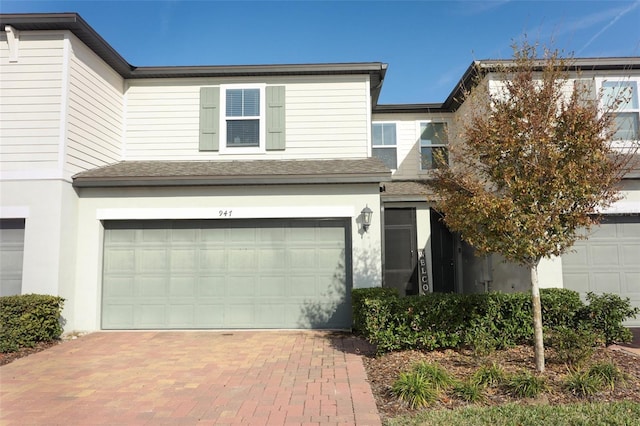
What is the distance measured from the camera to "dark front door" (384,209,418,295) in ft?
38.5

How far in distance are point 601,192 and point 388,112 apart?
27.7 ft

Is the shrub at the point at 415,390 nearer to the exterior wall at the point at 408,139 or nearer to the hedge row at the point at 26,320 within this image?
the hedge row at the point at 26,320

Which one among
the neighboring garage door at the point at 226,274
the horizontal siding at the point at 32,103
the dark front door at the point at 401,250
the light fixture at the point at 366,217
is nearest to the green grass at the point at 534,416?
the neighboring garage door at the point at 226,274

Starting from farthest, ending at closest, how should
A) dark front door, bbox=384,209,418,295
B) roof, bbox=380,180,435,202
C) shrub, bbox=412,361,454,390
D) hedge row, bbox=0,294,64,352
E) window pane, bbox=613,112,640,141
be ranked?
dark front door, bbox=384,209,418,295, roof, bbox=380,180,435,202, window pane, bbox=613,112,640,141, hedge row, bbox=0,294,64,352, shrub, bbox=412,361,454,390

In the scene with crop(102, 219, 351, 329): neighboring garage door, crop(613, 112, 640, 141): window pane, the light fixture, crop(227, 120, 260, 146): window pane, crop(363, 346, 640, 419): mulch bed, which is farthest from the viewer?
crop(227, 120, 260, 146): window pane

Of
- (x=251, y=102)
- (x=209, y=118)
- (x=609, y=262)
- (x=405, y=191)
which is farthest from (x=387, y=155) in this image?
(x=609, y=262)

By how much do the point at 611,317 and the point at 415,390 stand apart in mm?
3976

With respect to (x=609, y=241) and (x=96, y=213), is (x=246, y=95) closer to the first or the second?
(x=96, y=213)

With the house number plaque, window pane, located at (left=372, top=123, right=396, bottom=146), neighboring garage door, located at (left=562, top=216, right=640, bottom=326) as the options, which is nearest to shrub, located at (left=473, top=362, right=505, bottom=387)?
neighboring garage door, located at (left=562, top=216, right=640, bottom=326)

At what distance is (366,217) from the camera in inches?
343

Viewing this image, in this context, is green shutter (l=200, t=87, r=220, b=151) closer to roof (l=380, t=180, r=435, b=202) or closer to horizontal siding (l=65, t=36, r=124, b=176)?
horizontal siding (l=65, t=36, r=124, b=176)

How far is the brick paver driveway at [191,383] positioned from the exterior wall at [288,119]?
4706mm

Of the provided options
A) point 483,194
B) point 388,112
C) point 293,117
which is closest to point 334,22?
point 293,117

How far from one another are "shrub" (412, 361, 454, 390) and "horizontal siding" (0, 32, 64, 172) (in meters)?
7.94
